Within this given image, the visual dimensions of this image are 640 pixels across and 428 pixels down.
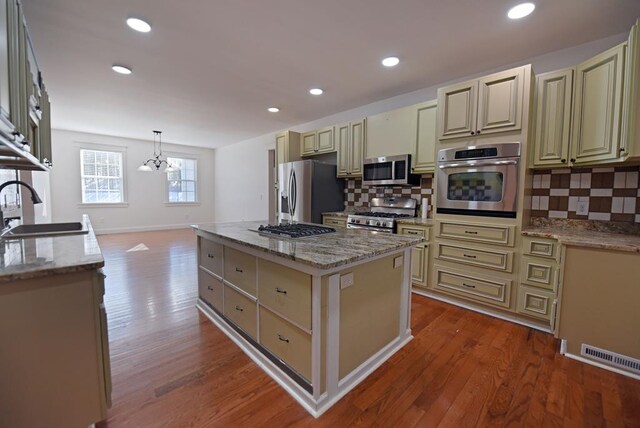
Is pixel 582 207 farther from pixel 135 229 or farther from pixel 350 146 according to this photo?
pixel 135 229

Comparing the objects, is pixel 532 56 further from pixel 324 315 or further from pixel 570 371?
pixel 324 315

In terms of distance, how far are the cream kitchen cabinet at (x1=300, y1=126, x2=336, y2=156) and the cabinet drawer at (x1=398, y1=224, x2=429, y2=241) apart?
5.72 ft

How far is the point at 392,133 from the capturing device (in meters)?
3.42

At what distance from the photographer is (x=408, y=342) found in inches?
82.7

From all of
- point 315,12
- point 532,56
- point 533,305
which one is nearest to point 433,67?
point 532,56

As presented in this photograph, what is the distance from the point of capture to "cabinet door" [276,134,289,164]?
15.2ft

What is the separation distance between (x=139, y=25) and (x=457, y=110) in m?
2.91

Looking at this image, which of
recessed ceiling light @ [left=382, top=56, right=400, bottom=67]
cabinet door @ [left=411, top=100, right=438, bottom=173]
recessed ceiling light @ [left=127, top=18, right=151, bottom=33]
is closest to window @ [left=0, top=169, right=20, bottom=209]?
recessed ceiling light @ [left=127, top=18, right=151, bottom=33]

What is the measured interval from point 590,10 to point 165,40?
132 inches

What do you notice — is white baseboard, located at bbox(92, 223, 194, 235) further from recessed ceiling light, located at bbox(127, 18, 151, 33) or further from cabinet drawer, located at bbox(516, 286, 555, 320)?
cabinet drawer, located at bbox(516, 286, 555, 320)

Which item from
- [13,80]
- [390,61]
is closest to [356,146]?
[390,61]

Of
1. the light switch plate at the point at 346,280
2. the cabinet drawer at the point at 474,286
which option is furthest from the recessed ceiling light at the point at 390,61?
the light switch plate at the point at 346,280

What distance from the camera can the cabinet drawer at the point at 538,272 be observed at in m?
2.23

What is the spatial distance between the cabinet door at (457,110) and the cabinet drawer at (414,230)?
98 centimetres
